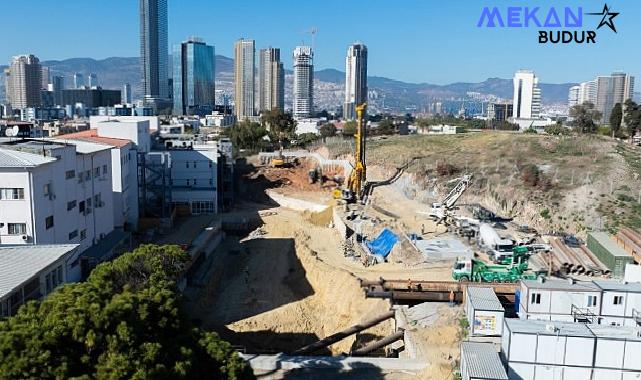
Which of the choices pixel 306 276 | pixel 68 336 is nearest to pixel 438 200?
pixel 306 276

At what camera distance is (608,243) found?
32.3 m

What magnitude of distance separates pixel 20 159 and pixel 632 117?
2451 inches

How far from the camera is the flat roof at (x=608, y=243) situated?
1195 inches

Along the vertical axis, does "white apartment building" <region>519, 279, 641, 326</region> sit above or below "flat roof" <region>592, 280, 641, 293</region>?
below

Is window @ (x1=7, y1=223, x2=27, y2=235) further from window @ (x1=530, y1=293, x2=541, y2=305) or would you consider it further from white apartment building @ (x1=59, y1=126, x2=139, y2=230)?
window @ (x1=530, y1=293, x2=541, y2=305)

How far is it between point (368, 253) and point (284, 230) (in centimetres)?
1045

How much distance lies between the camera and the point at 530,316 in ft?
73.4

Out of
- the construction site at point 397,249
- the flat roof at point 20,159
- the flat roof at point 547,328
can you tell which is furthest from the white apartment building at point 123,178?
the flat roof at point 547,328

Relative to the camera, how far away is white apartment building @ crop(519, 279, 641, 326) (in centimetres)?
2195

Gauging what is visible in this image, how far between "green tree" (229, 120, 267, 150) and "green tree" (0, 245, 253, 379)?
195 ft

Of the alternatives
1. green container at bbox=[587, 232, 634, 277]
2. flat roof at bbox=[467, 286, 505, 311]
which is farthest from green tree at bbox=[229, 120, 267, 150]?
flat roof at bbox=[467, 286, 505, 311]

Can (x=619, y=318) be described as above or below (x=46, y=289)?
below

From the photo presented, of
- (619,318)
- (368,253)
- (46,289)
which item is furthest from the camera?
(368,253)

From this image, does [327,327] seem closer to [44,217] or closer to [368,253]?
[368,253]
